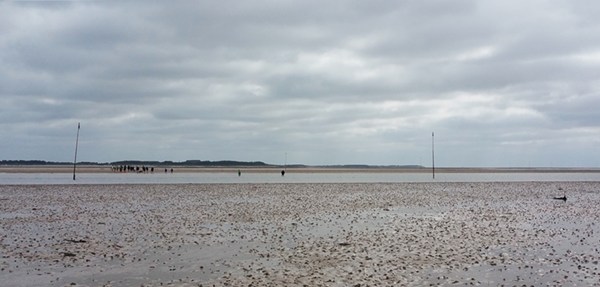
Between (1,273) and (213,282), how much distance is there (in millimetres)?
6065

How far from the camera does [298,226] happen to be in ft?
80.3

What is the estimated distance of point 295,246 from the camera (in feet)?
61.2

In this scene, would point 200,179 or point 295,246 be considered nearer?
point 295,246

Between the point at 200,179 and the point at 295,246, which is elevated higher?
the point at 200,179

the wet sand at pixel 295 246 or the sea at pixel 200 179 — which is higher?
the sea at pixel 200 179

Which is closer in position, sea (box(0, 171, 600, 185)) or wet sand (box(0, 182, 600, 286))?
wet sand (box(0, 182, 600, 286))

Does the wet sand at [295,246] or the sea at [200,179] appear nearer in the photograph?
the wet sand at [295,246]

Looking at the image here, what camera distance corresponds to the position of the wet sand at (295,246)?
44.4 ft

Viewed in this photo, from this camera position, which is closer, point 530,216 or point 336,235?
point 336,235

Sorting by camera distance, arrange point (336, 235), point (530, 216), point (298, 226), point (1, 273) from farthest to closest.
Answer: point (530, 216) < point (298, 226) < point (336, 235) < point (1, 273)

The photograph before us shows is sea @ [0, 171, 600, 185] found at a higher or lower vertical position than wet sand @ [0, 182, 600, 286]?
higher

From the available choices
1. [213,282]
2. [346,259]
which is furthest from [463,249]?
[213,282]

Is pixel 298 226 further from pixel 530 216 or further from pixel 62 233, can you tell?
pixel 530 216

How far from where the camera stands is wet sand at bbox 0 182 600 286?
13531mm
